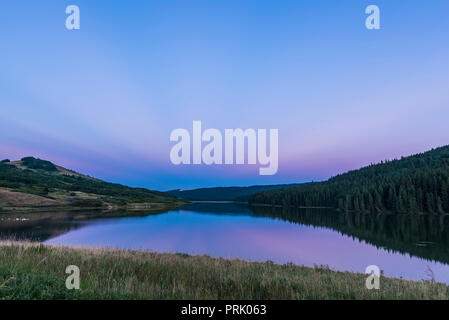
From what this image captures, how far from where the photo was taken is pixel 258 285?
36.5 ft
